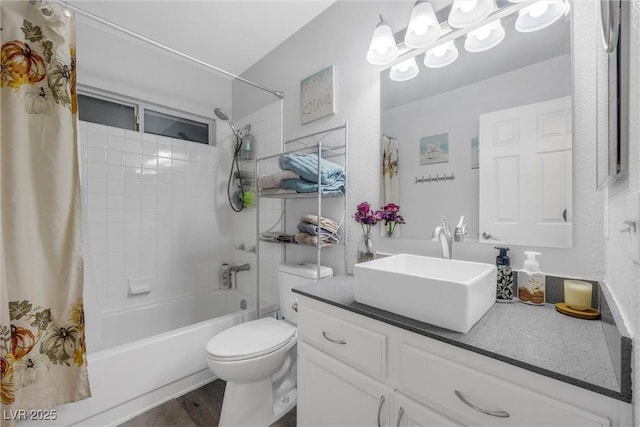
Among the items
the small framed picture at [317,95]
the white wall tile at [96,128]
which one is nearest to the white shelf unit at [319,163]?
the small framed picture at [317,95]

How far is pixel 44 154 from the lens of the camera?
113 cm

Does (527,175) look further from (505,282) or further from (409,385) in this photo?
(409,385)

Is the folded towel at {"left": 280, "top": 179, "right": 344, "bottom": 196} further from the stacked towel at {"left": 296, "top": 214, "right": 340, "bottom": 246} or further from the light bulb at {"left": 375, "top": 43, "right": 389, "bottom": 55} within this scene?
the light bulb at {"left": 375, "top": 43, "right": 389, "bottom": 55}

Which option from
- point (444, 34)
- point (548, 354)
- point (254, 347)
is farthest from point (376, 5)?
point (254, 347)

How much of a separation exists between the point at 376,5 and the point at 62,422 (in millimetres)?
2566

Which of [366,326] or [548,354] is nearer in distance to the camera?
[548,354]

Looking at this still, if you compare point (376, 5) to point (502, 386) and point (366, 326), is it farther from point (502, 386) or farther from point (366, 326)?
point (502, 386)

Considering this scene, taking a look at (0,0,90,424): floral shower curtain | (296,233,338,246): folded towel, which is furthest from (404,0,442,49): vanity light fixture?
(0,0,90,424): floral shower curtain

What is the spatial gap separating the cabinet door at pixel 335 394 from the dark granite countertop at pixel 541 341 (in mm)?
224

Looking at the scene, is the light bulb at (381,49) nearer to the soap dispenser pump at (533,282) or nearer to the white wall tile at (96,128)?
the soap dispenser pump at (533,282)

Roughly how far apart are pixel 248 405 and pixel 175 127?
2.22 m

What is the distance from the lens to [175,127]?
236 centimetres

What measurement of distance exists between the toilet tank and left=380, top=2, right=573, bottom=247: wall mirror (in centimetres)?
53

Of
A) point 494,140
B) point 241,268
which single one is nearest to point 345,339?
point 494,140
